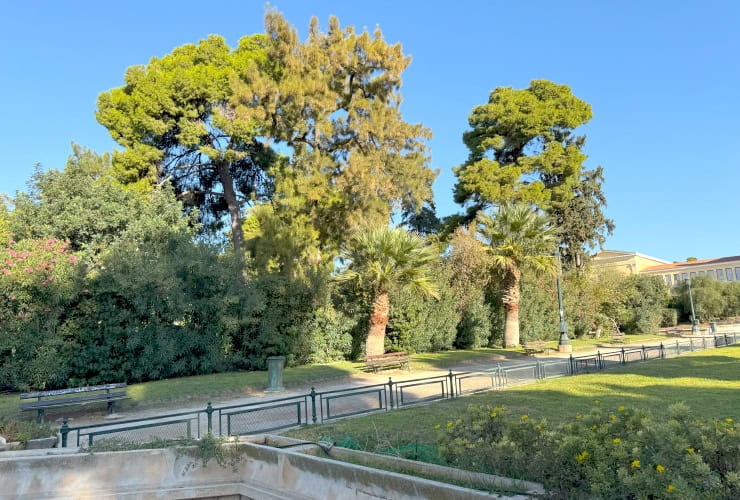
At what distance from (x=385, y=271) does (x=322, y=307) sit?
3305 mm

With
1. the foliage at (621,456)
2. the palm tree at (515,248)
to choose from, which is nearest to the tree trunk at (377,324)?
the palm tree at (515,248)

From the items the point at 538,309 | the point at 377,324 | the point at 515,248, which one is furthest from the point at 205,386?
the point at 538,309

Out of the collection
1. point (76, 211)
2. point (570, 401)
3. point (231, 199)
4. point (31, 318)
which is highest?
point (231, 199)

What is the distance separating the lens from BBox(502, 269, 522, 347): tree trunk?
29172 mm

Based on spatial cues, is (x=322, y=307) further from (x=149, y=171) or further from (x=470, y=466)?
(x=470, y=466)

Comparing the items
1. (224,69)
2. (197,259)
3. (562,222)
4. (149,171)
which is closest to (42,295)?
(197,259)

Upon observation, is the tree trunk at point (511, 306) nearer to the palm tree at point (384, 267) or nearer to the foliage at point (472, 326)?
the foliage at point (472, 326)

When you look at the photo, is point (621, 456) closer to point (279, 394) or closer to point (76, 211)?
point (279, 394)

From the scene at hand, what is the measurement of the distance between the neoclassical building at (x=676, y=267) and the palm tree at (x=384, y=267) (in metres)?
62.8

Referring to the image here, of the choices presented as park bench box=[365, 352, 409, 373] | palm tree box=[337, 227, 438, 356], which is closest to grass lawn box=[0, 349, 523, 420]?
park bench box=[365, 352, 409, 373]

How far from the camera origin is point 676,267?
3396 inches

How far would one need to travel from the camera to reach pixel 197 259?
60.1 ft

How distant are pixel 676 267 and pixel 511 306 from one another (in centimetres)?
7171

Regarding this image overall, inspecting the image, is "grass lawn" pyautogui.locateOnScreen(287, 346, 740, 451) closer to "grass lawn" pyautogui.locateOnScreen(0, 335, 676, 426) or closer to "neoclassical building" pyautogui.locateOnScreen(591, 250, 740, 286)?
"grass lawn" pyautogui.locateOnScreen(0, 335, 676, 426)
